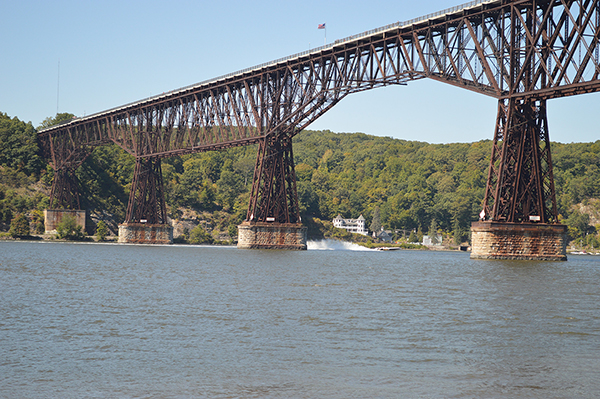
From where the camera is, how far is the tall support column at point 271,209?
7769 cm

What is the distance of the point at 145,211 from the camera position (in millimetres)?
105750

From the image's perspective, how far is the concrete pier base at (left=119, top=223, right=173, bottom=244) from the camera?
104312 mm

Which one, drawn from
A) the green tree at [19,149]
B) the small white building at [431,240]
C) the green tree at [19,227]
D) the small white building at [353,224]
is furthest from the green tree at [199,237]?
the small white building at [431,240]

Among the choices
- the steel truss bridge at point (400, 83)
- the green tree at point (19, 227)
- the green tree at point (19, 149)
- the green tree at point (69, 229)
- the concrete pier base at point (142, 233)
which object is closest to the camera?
the steel truss bridge at point (400, 83)

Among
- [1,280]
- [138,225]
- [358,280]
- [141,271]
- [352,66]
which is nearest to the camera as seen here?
[1,280]

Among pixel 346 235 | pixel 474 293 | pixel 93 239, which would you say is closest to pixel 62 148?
pixel 93 239

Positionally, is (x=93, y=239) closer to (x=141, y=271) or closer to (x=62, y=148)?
(x=62, y=148)

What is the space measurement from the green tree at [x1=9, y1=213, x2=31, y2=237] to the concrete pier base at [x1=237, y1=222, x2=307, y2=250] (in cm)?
5188

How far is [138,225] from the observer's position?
104 metres

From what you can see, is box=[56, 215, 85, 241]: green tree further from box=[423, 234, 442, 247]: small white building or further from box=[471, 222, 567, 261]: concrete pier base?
box=[423, 234, 442, 247]: small white building

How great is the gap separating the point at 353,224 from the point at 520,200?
5415 inches

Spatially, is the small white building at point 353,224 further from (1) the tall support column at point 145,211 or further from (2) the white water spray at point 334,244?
(1) the tall support column at point 145,211

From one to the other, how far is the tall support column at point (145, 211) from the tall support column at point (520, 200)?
207ft

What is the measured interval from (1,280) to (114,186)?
352 feet
